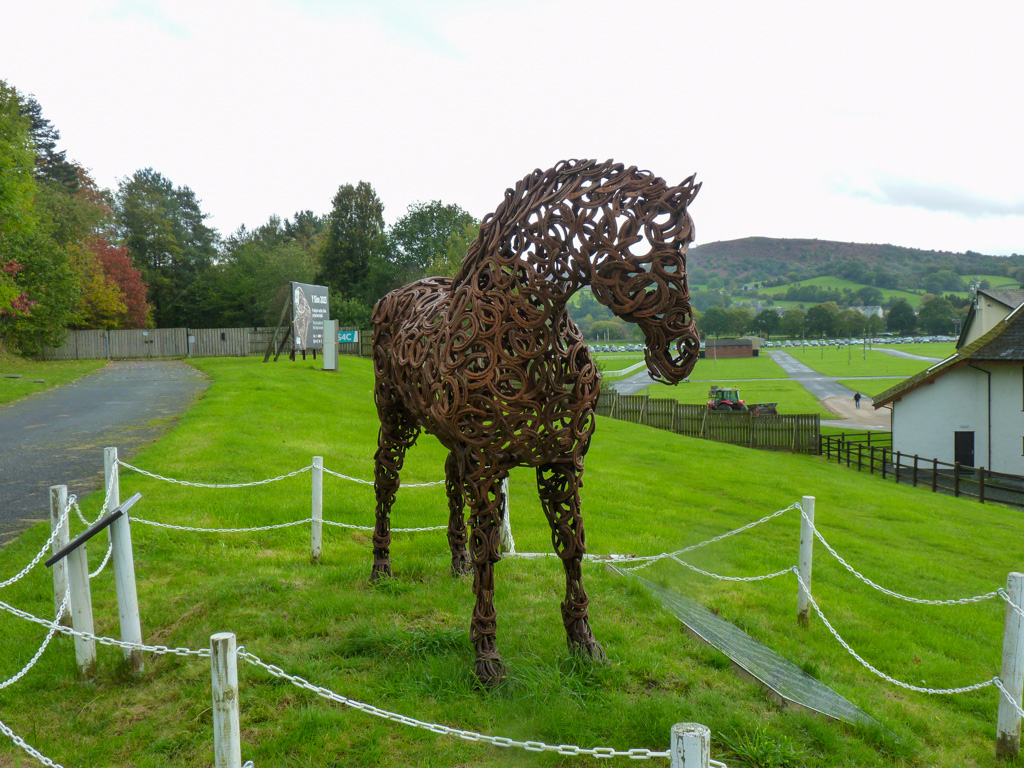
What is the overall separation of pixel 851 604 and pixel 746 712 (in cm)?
342

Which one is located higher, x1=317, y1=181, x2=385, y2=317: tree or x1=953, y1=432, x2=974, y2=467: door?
x1=317, y1=181, x2=385, y2=317: tree

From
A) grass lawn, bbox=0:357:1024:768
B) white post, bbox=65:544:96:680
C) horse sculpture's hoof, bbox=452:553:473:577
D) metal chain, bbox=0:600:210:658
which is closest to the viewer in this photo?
metal chain, bbox=0:600:210:658

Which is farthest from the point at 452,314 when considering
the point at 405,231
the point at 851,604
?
the point at 405,231

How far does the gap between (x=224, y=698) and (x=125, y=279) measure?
43.7 m

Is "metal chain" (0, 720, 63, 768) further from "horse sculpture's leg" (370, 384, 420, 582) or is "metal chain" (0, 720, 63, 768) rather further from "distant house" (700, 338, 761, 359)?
"distant house" (700, 338, 761, 359)

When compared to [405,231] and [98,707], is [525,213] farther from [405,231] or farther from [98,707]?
[405,231]

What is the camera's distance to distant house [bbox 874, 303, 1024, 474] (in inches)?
835

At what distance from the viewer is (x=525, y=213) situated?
13.0ft

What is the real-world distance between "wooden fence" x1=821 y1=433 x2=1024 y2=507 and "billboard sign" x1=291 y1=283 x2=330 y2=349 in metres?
19.9

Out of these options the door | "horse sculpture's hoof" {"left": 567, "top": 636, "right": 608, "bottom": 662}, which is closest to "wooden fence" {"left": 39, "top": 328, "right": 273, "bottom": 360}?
the door

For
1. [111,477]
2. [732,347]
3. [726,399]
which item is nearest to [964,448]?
[726,399]

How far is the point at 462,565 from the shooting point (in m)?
6.22

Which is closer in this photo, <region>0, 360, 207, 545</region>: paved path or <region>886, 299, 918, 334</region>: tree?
<region>0, 360, 207, 545</region>: paved path

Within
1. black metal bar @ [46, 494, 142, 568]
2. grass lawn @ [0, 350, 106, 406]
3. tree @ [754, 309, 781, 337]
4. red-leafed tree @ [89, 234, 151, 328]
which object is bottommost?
black metal bar @ [46, 494, 142, 568]
